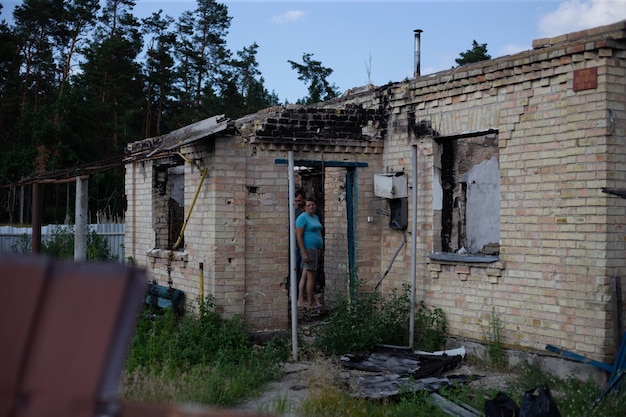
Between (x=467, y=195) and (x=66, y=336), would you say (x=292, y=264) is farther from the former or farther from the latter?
(x=66, y=336)

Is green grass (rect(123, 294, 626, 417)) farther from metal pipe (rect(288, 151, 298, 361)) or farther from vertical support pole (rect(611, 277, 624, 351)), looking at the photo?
vertical support pole (rect(611, 277, 624, 351))

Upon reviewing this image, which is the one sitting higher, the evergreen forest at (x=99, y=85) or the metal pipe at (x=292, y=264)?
the evergreen forest at (x=99, y=85)

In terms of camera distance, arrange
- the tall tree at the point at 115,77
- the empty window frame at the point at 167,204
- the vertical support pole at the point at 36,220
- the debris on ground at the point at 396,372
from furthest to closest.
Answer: the tall tree at the point at 115,77, the empty window frame at the point at 167,204, the vertical support pole at the point at 36,220, the debris on ground at the point at 396,372

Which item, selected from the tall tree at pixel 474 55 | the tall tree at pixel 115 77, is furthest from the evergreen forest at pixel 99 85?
the tall tree at pixel 474 55

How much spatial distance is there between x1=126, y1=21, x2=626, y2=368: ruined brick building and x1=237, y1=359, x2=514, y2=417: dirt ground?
1.70 ft

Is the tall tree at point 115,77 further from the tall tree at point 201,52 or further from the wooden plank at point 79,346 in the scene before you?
the wooden plank at point 79,346

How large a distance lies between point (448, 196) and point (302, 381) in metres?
3.16

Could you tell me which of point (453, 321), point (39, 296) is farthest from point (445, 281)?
point (39, 296)

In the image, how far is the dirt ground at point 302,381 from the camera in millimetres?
6094

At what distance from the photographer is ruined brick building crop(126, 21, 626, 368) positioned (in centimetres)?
679

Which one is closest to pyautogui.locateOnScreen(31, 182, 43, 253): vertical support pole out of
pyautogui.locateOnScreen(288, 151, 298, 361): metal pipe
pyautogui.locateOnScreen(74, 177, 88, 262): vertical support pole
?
pyautogui.locateOnScreen(74, 177, 88, 262): vertical support pole

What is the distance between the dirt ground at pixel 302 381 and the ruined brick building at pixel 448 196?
517 millimetres

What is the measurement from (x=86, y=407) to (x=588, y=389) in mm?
6070

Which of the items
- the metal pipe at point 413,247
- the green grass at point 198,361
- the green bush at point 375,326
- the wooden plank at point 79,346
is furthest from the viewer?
the metal pipe at point 413,247
